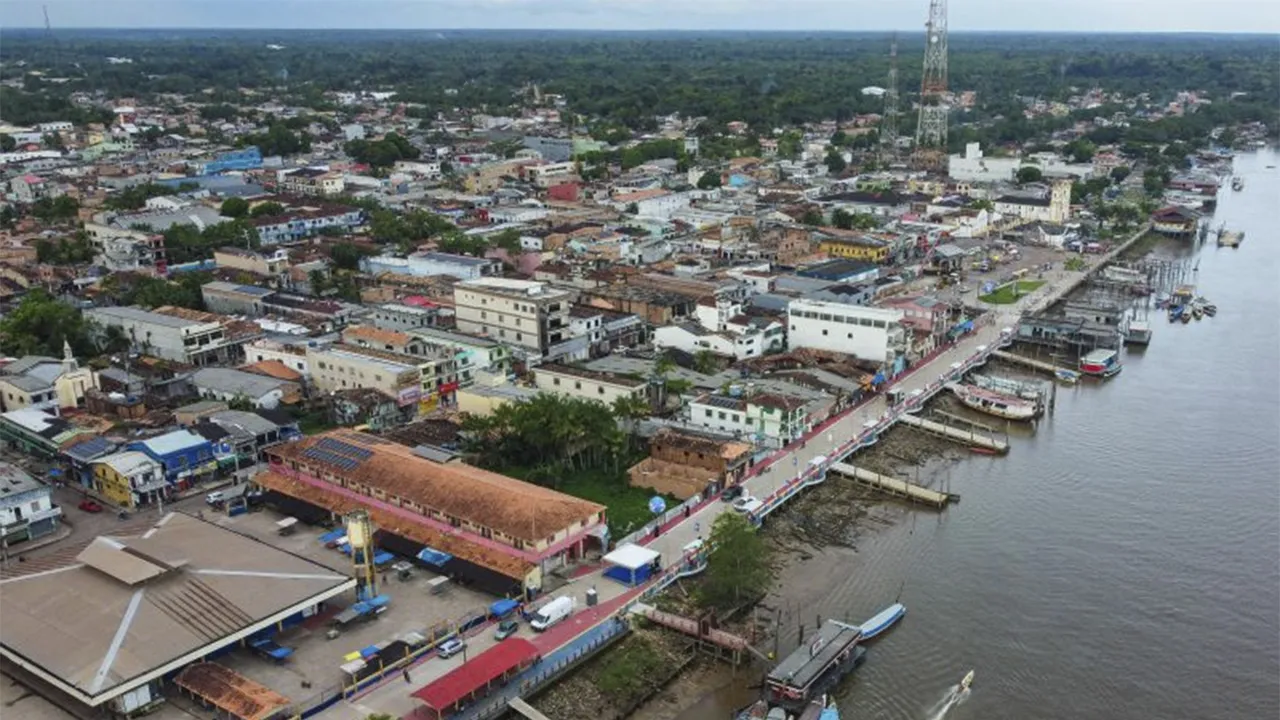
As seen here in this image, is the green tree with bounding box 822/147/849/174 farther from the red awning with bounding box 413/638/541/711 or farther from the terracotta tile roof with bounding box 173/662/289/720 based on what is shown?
the terracotta tile roof with bounding box 173/662/289/720

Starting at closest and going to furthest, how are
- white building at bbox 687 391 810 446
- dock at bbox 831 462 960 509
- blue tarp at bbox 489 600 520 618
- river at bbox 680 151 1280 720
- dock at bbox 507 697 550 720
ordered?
dock at bbox 507 697 550 720 < river at bbox 680 151 1280 720 < blue tarp at bbox 489 600 520 618 < dock at bbox 831 462 960 509 < white building at bbox 687 391 810 446

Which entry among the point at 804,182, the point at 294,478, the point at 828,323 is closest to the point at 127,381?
the point at 294,478

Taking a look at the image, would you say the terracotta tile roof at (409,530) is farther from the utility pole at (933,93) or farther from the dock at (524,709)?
the utility pole at (933,93)

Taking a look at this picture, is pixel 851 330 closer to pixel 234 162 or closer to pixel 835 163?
pixel 835 163

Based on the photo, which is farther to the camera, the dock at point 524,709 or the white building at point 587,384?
the white building at point 587,384

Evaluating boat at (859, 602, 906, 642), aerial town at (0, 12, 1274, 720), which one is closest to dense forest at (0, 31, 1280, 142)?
aerial town at (0, 12, 1274, 720)

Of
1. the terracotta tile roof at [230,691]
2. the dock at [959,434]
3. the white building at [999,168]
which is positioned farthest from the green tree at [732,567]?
the white building at [999,168]
